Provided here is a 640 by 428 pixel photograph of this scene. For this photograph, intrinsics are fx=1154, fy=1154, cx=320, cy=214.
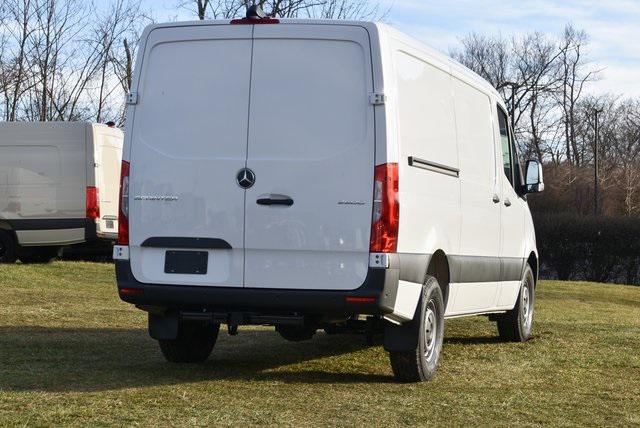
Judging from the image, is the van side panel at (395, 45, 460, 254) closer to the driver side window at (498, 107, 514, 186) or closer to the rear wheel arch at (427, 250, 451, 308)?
the rear wheel arch at (427, 250, 451, 308)

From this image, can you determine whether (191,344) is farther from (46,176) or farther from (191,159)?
(46,176)

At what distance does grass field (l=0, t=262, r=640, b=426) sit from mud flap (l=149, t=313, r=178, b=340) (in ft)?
1.00

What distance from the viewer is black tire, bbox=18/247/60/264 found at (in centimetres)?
2208

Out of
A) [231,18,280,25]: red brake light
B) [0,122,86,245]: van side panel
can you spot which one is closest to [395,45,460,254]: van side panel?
[231,18,280,25]: red brake light

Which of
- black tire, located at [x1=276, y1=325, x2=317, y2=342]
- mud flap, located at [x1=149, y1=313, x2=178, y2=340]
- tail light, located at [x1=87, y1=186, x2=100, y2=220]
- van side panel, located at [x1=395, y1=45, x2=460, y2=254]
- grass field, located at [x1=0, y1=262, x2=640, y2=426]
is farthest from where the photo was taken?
tail light, located at [x1=87, y1=186, x2=100, y2=220]

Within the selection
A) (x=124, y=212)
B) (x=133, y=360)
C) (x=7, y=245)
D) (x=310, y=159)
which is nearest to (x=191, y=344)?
(x=133, y=360)

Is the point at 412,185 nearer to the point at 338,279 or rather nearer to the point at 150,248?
the point at 338,279

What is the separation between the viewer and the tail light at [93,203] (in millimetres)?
20594

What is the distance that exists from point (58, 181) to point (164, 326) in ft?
43.4

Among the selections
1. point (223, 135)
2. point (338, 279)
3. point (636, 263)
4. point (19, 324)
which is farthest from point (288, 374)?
point (636, 263)

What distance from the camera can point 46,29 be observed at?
3494 cm

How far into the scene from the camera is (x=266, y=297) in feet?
25.1

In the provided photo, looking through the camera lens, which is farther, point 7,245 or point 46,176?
point 7,245

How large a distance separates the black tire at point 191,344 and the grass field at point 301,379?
0.43ft
